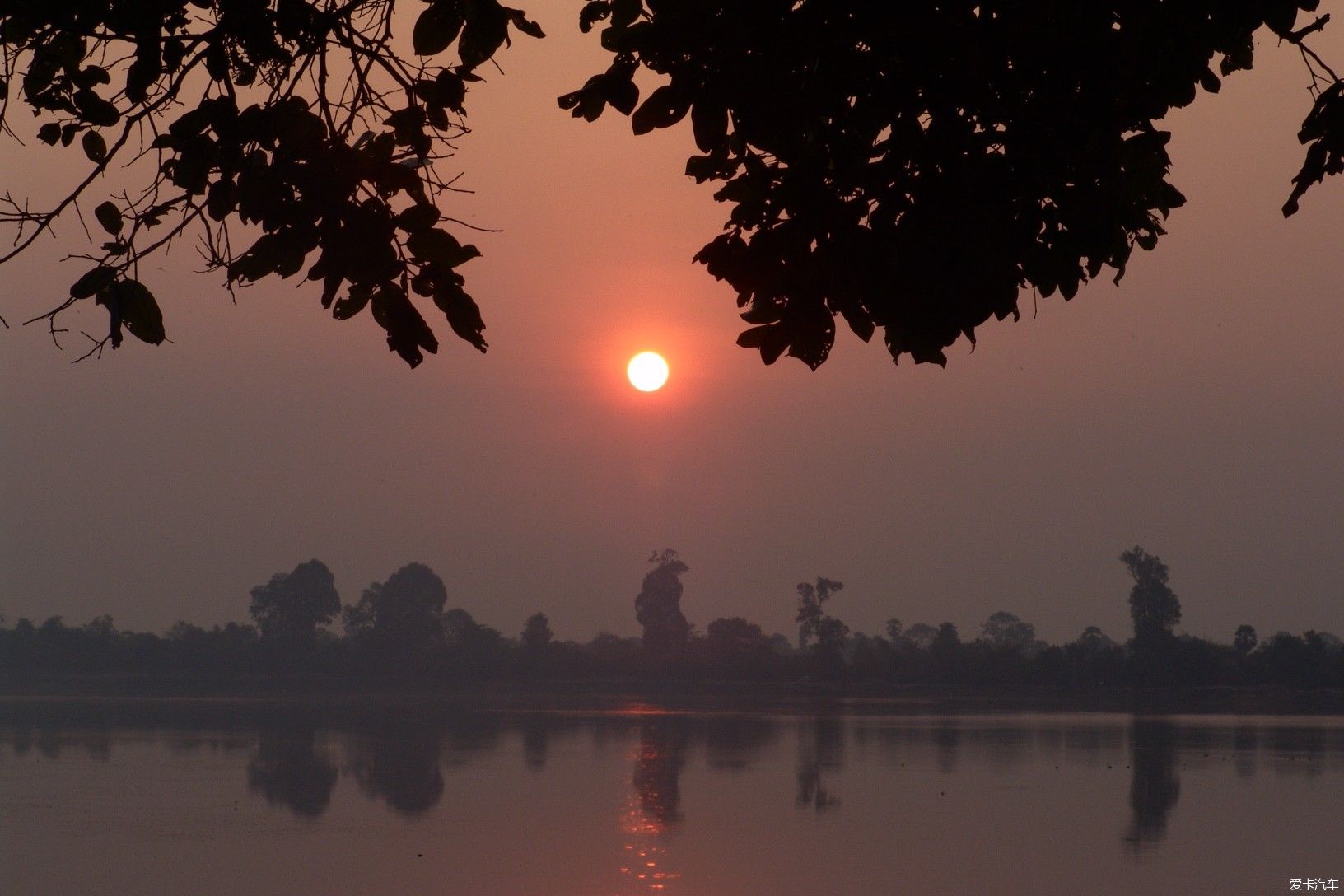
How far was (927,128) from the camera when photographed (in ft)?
16.5

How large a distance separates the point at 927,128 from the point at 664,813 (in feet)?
112

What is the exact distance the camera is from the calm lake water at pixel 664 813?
2898cm

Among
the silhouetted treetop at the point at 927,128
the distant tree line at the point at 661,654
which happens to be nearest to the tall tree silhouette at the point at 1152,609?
the distant tree line at the point at 661,654

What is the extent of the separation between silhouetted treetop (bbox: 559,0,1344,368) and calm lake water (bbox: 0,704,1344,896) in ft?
76.6

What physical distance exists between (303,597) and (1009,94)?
133616mm

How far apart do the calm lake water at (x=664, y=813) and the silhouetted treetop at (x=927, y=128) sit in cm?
2334

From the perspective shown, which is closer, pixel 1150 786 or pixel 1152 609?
pixel 1150 786

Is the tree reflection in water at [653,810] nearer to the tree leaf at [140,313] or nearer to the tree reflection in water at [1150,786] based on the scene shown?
the tree reflection in water at [1150,786]

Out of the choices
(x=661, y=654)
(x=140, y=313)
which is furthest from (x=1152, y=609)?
(x=140, y=313)

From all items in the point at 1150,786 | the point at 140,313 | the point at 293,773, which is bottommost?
the point at 293,773

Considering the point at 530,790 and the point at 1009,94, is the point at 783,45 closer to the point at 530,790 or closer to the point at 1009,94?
the point at 1009,94

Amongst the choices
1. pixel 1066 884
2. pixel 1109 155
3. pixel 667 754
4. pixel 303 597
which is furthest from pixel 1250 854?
pixel 303 597

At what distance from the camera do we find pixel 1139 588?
105 meters

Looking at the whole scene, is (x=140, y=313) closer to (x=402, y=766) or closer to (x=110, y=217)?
(x=110, y=217)
